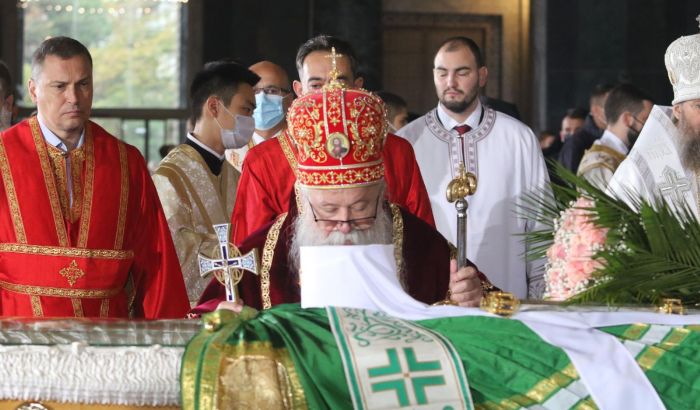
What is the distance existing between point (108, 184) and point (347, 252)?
1623mm

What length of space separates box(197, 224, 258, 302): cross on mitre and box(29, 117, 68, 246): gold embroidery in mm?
1219

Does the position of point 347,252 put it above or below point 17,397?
above

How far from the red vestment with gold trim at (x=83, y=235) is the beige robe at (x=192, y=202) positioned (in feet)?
2.90

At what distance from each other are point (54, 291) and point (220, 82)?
192cm

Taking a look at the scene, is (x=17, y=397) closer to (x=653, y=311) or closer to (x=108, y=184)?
(x=653, y=311)

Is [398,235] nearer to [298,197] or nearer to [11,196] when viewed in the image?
[298,197]

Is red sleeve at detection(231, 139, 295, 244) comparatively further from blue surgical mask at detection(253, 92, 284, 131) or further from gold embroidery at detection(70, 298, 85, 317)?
blue surgical mask at detection(253, 92, 284, 131)

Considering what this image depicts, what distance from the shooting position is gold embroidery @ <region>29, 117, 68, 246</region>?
4.70m

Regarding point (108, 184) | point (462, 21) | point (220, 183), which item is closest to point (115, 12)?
point (462, 21)

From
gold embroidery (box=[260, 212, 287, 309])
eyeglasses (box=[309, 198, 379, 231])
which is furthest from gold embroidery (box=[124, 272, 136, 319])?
eyeglasses (box=[309, 198, 379, 231])

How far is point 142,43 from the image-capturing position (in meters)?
14.2

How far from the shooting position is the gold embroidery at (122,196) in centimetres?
481

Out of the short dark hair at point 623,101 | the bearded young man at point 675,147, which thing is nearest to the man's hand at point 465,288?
the bearded young man at point 675,147

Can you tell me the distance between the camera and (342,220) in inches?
148
